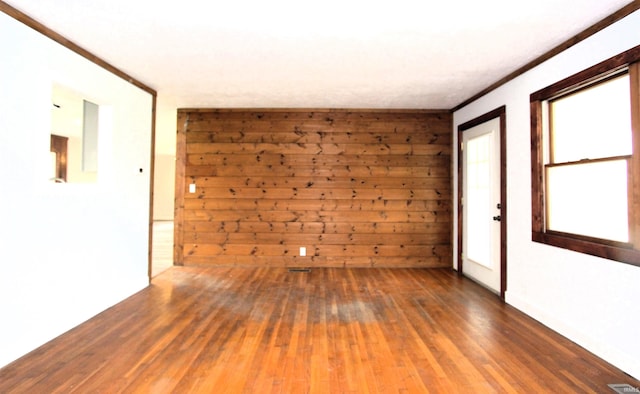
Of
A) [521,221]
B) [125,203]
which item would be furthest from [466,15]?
[125,203]

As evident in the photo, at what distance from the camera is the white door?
3.88 meters

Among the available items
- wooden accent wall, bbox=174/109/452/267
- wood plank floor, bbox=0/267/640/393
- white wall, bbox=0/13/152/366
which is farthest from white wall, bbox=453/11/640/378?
white wall, bbox=0/13/152/366

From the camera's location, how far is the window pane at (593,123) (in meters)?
2.36

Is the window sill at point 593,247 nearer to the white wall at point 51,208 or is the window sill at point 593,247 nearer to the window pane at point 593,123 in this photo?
the window pane at point 593,123

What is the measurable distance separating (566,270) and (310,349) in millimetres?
2156

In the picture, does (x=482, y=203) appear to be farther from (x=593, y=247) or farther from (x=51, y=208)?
(x=51, y=208)

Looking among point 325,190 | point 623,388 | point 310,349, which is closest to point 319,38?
point 310,349

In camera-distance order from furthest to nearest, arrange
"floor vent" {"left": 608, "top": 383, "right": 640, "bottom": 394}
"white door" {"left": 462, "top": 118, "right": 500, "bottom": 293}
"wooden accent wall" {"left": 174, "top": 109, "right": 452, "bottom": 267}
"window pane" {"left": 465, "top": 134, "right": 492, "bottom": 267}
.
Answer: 1. "wooden accent wall" {"left": 174, "top": 109, "right": 452, "bottom": 267}
2. "window pane" {"left": 465, "top": 134, "right": 492, "bottom": 267}
3. "white door" {"left": 462, "top": 118, "right": 500, "bottom": 293}
4. "floor vent" {"left": 608, "top": 383, "right": 640, "bottom": 394}

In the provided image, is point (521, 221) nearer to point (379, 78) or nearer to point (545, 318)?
point (545, 318)

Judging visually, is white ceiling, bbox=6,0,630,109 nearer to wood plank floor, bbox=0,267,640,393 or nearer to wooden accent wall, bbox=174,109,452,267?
wooden accent wall, bbox=174,109,452,267

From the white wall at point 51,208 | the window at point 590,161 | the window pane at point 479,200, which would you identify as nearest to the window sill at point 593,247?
the window at point 590,161

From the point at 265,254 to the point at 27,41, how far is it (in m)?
3.57

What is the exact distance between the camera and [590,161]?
2.57 meters

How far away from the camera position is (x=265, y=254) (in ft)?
16.8
